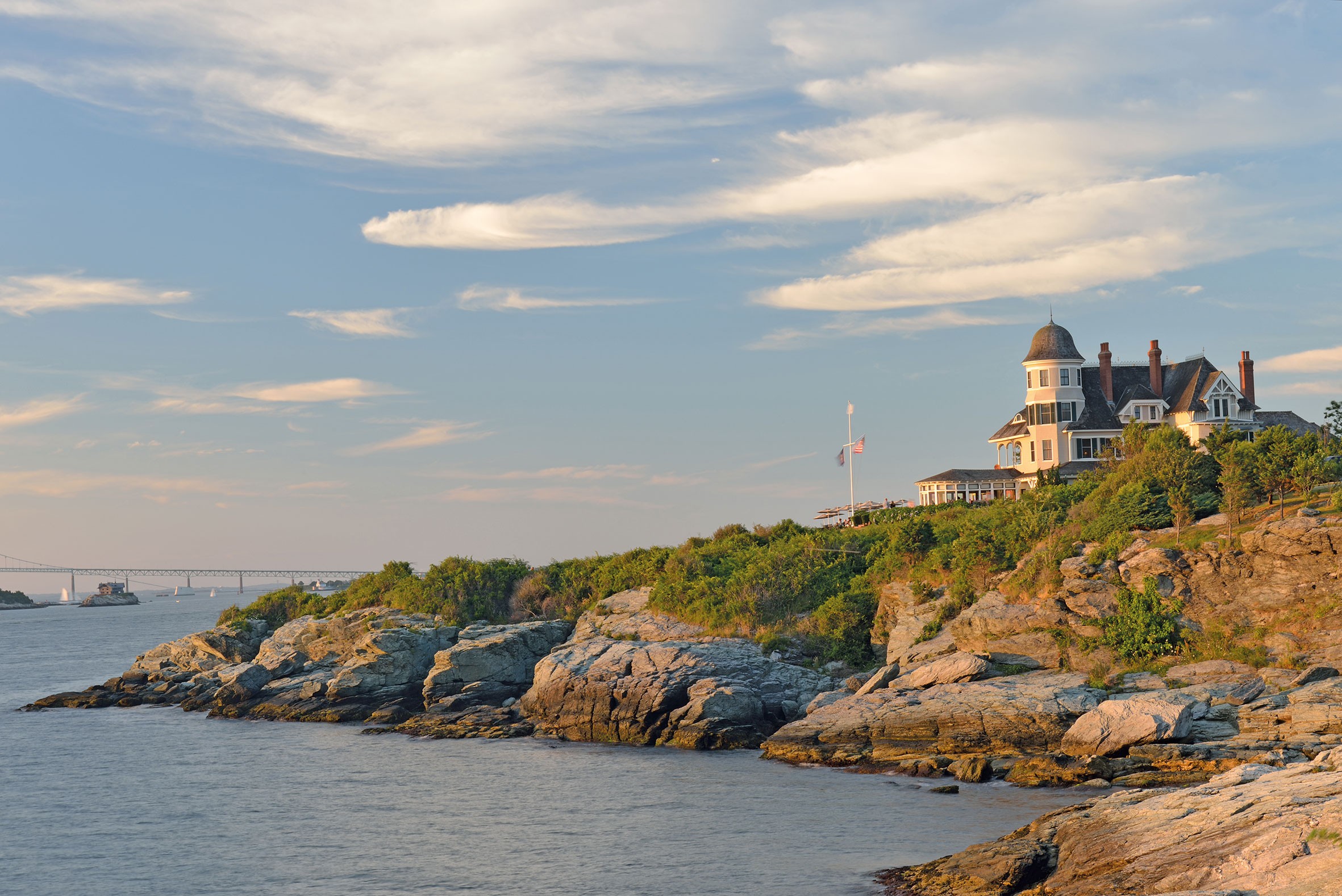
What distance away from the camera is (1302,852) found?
1769 centimetres

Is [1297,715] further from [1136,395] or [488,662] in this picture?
[1136,395]

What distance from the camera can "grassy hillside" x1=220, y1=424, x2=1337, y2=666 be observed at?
45031 mm

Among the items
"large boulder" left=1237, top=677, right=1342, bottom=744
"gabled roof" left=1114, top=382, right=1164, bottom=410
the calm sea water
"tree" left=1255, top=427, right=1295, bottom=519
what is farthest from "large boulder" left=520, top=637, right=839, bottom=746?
"gabled roof" left=1114, top=382, right=1164, bottom=410

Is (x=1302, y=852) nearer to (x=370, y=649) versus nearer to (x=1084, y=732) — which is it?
(x=1084, y=732)

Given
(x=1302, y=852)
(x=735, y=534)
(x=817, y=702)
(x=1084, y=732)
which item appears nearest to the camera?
(x=1302, y=852)

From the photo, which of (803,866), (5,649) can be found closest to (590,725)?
(803,866)

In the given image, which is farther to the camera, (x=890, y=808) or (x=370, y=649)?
(x=370, y=649)

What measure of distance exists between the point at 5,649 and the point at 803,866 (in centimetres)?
10725

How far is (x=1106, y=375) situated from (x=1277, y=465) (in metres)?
27.9

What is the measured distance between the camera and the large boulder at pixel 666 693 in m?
40.8

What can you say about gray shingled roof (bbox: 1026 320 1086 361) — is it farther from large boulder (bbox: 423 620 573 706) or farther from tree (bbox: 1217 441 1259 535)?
large boulder (bbox: 423 620 573 706)

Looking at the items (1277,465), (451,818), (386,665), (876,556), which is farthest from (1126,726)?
(386,665)

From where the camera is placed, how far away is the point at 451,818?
101ft

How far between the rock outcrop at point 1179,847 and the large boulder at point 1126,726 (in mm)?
8058
